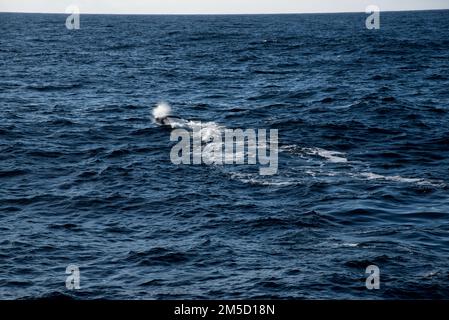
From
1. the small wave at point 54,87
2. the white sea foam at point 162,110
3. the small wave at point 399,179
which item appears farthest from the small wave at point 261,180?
the small wave at point 54,87

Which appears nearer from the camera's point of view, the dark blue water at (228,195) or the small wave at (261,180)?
the dark blue water at (228,195)

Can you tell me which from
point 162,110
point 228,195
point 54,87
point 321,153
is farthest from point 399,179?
point 54,87

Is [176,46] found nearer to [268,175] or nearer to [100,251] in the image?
[268,175]

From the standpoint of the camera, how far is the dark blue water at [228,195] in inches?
935

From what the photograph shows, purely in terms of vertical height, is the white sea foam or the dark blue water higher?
the white sea foam

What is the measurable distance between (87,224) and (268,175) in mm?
11864

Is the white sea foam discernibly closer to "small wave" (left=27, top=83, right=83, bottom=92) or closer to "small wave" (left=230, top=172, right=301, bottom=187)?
"small wave" (left=27, top=83, right=83, bottom=92)

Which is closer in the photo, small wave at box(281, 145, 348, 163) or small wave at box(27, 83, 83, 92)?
small wave at box(281, 145, 348, 163)

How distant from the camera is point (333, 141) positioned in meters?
44.9

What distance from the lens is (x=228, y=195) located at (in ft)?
110

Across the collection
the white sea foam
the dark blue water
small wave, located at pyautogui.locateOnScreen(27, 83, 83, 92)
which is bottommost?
the dark blue water

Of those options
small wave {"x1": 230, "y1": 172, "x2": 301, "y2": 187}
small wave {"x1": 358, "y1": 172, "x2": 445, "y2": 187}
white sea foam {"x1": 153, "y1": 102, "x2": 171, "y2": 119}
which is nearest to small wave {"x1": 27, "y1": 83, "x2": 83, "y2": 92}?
white sea foam {"x1": 153, "y1": 102, "x2": 171, "y2": 119}

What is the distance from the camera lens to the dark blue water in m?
23.8

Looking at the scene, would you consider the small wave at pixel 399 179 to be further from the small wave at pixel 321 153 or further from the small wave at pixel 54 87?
the small wave at pixel 54 87
